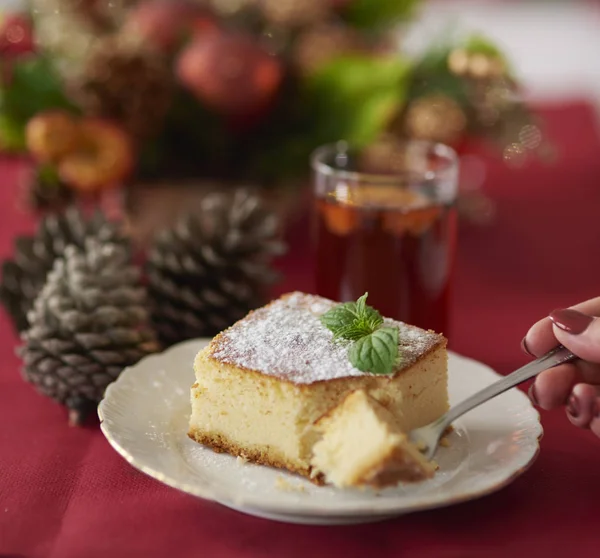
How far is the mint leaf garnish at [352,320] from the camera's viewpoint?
983mm

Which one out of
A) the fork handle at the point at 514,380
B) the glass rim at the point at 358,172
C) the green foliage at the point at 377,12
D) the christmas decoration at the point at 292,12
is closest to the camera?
the fork handle at the point at 514,380

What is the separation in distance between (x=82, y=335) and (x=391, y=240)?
48cm

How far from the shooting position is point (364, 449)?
34.0 inches

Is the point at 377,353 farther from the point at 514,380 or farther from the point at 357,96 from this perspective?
the point at 357,96

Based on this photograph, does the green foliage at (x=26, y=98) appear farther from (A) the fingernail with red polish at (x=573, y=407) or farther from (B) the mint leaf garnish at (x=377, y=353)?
(A) the fingernail with red polish at (x=573, y=407)

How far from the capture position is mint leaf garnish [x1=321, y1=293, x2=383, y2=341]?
983 millimetres

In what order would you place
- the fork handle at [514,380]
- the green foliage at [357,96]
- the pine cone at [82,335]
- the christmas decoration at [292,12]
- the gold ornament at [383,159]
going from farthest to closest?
the christmas decoration at [292,12] < the green foliage at [357,96] < the gold ornament at [383,159] < the pine cone at [82,335] < the fork handle at [514,380]

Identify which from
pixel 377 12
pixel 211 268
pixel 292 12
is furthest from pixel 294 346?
pixel 377 12

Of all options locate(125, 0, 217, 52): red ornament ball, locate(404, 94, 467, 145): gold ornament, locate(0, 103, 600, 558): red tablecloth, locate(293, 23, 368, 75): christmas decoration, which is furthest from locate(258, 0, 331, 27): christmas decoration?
locate(0, 103, 600, 558): red tablecloth

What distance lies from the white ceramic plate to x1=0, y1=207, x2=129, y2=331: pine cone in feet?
0.98

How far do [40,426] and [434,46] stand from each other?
1.12 metres

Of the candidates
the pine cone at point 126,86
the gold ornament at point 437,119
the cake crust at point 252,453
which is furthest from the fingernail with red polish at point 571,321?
the pine cone at point 126,86

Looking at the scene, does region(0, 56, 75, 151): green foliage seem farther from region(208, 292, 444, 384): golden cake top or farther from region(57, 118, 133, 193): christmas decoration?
region(208, 292, 444, 384): golden cake top

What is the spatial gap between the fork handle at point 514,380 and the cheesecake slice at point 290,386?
0.09 ft
